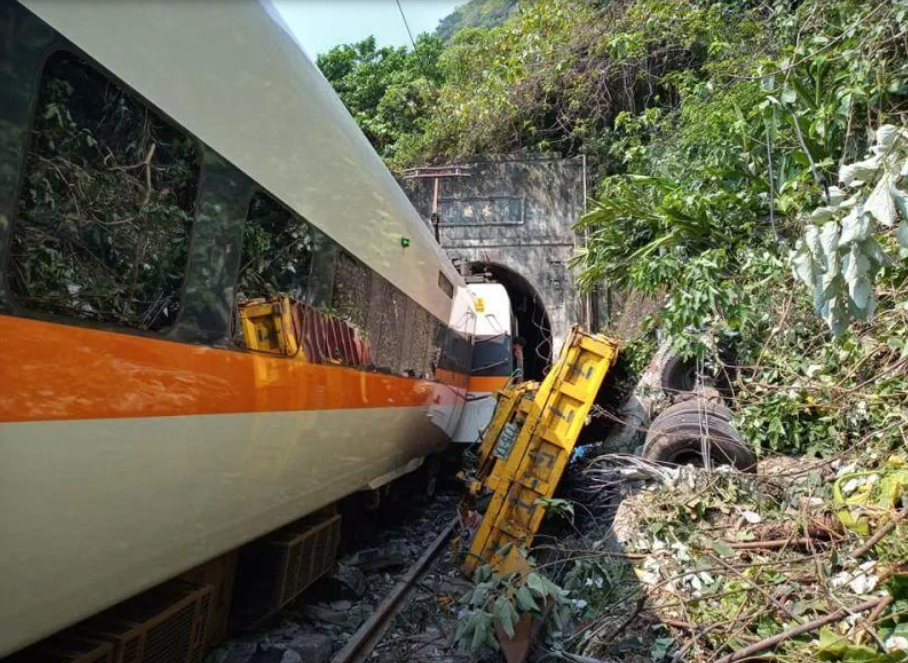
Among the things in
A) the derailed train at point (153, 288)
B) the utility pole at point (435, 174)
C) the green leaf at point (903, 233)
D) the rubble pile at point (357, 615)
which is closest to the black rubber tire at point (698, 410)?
the rubble pile at point (357, 615)

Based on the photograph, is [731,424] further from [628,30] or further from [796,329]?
[628,30]

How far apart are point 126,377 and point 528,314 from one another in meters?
13.5

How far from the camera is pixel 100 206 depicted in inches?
75.3

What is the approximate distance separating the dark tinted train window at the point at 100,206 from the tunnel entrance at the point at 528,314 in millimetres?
10962

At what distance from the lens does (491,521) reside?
493 cm

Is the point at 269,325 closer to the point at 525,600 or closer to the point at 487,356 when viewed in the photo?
the point at 525,600

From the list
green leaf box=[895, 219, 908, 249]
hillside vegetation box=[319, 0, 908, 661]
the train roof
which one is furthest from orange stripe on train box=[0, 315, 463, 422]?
green leaf box=[895, 219, 908, 249]

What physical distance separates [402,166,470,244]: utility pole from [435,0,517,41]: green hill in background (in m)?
5.60

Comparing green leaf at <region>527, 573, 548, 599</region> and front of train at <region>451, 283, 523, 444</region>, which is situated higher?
front of train at <region>451, 283, 523, 444</region>

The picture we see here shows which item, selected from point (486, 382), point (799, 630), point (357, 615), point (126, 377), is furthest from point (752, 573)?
point (486, 382)

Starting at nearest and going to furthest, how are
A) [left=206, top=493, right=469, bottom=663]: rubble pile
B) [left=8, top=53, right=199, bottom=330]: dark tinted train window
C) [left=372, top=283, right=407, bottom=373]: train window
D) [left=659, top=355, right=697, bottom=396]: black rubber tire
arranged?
[left=8, top=53, right=199, bottom=330]: dark tinted train window
[left=206, top=493, right=469, bottom=663]: rubble pile
[left=372, top=283, right=407, bottom=373]: train window
[left=659, top=355, right=697, bottom=396]: black rubber tire

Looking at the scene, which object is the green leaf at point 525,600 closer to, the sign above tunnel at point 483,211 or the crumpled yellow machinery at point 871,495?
the crumpled yellow machinery at point 871,495

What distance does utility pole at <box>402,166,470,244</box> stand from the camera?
1323cm

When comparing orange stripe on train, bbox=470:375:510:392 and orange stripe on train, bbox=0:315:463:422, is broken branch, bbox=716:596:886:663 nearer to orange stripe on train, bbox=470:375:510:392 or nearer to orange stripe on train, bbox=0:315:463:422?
orange stripe on train, bbox=0:315:463:422
